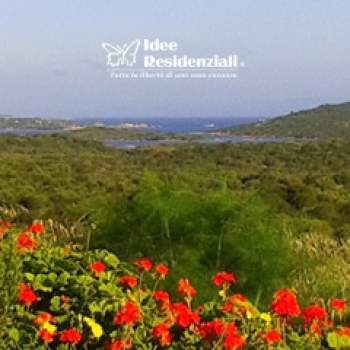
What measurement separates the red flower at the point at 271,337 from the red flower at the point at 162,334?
0.42 metres

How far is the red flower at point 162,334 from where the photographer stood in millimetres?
3399

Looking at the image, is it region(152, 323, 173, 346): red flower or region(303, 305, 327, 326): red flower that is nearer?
region(152, 323, 173, 346): red flower

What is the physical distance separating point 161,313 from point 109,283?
11.9 inches

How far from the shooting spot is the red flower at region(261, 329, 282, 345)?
3336mm

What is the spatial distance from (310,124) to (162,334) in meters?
90.7

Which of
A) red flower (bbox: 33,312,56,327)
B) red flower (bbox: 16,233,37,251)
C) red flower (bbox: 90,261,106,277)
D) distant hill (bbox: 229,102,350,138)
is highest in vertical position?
red flower (bbox: 16,233,37,251)

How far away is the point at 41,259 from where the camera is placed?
4180mm

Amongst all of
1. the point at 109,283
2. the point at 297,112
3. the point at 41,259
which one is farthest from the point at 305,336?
the point at 297,112

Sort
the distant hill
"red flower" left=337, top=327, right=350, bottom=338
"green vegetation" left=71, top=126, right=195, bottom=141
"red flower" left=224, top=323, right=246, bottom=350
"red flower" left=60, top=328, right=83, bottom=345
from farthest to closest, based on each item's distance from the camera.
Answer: "green vegetation" left=71, top=126, right=195, bottom=141
the distant hill
"red flower" left=337, top=327, right=350, bottom=338
"red flower" left=60, top=328, right=83, bottom=345
"red flower" left=224, top=323, right=246, bottom=350

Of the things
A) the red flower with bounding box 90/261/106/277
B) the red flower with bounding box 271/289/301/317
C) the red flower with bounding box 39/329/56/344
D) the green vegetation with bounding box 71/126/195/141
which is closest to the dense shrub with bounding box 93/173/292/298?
the red flower with bounding box 90/261/106/277

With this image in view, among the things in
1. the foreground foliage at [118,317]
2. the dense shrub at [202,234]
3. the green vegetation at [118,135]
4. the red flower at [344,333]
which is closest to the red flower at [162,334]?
the foreground foliage at [118,317]

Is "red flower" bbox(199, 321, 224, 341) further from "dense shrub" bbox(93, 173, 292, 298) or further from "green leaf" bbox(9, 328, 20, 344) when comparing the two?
"dense shrub" bbox(93, 173, 292, 298)

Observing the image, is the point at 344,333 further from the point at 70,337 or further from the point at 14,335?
the point at 14,335

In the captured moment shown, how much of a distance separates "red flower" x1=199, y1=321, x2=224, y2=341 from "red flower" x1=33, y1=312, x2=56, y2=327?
68 cm
